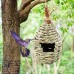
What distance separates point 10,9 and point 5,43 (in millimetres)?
393

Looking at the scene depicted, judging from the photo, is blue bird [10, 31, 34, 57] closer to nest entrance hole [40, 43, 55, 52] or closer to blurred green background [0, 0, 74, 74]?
nest entrance hole [40, 43, 55, 52]

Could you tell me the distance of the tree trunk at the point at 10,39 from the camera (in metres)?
3.60

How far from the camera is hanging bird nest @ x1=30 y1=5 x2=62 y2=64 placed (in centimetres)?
322

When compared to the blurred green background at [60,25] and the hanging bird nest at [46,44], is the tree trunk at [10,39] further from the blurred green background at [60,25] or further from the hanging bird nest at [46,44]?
the blurred green background at [60,25]

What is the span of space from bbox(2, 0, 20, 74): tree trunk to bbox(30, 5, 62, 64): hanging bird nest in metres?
0.39

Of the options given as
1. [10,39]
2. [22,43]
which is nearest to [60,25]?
[10,39]

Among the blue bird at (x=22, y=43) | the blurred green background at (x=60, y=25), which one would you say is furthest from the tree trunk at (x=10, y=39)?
the blurred green background at (x=60, y=25)

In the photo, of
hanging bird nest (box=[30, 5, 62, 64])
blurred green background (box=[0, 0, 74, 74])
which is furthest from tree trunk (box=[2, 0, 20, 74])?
blurred green background (box=[0, 0, 74, 74])

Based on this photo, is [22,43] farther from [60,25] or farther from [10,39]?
[60,25]

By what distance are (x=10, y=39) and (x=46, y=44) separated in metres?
0.51

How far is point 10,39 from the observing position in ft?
11.8

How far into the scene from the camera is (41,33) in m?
3.23

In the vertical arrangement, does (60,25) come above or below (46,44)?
above

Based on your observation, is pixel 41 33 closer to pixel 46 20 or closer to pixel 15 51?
pixel 46 20
